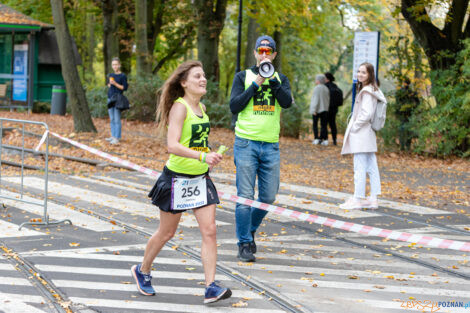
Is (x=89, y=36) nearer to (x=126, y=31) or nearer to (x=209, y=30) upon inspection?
(x=126, y=31)

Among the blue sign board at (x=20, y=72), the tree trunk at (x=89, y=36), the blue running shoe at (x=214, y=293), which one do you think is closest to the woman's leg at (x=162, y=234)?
the blue running shoe at (x=214, y=293)

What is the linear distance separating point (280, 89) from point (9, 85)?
23692mm

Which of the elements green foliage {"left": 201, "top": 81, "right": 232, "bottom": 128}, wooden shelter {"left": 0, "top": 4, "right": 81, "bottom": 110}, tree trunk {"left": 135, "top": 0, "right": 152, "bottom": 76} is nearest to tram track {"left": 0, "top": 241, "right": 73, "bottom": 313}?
green foliage {"left": 201, "top": 81, "right": 232, "bottom": 128}

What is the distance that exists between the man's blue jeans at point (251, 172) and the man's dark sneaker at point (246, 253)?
0.14 feet

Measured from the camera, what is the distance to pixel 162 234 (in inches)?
217

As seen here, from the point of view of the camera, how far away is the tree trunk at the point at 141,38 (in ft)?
82.7

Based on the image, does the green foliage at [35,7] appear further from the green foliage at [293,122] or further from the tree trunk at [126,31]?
the green foliage at [293,122]

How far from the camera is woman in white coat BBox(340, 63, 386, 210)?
32.1ft

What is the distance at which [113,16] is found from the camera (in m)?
30.9

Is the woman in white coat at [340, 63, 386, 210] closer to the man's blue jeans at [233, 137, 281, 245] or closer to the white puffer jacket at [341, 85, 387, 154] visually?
the white puffer jacket at [341, 85, 387, 154]

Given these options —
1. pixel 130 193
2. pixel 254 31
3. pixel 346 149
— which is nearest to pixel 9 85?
pixel 254 31

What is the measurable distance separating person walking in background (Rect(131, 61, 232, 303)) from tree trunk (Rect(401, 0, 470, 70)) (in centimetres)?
1353

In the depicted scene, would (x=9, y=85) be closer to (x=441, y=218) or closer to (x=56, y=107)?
(x=56, y=107)

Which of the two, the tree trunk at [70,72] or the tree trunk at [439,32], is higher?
the tree trunk at [439,32]
